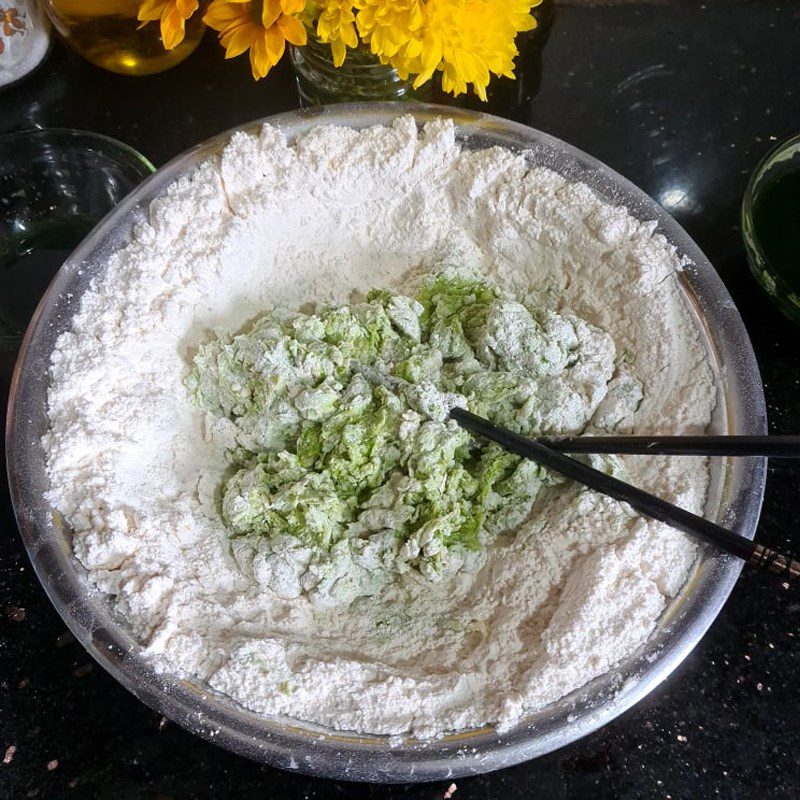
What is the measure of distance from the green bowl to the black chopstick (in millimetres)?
303

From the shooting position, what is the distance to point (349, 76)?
1.12 meters

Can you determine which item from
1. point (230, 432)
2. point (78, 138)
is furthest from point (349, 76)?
point (230, 432)

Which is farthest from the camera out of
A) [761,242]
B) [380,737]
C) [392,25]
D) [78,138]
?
[78,138]

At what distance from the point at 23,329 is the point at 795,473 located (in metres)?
0.96

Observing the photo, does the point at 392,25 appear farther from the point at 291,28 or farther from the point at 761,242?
the point at 761,242

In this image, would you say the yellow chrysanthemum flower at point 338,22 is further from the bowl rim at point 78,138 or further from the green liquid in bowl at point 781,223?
the green liquid in bowl at point 781,223

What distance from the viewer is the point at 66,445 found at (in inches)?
33.5

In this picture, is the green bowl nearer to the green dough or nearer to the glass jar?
the green dough

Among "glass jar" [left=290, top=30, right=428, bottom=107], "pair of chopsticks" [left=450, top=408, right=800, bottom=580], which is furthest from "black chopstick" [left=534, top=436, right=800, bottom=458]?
"glass jar" [left=290, top=30, right=428, bottom=107]

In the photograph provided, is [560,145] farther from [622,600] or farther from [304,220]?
[622,600]

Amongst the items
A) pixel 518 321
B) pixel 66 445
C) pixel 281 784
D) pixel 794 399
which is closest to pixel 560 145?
pixel 518 321

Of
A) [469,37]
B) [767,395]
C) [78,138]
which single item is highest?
[469,37]

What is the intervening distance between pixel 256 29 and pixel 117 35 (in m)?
0.37

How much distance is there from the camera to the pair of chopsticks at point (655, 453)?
2.45 ft
